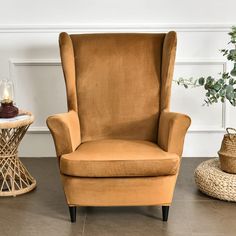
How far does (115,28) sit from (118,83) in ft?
2.35

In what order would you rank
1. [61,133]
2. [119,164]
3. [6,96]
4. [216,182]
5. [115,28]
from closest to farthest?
[119,164], [61,133], [216,182], [6,96], [115,28]

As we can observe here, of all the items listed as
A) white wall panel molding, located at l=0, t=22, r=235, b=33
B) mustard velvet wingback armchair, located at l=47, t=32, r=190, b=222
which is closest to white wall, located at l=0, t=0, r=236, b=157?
white wall panel molding, located at l=0, t=22, r=235, b=33

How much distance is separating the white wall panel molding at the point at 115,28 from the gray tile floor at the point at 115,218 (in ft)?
4.00

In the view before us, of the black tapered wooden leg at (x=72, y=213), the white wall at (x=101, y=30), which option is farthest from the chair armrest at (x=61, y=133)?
the white wall at (x=101, y=30)

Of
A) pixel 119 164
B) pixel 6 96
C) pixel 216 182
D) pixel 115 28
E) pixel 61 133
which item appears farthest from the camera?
pixel 115 28

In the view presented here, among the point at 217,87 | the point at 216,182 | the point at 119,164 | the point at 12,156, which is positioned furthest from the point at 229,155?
the point at 12,156

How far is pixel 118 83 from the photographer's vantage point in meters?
2.74

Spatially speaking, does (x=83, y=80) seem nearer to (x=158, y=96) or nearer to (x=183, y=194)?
(x=158, y=96)

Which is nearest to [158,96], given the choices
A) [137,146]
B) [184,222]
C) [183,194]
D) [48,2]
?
[137,146]

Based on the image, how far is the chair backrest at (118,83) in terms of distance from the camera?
2693 millimetres

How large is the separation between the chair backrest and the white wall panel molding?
530mm

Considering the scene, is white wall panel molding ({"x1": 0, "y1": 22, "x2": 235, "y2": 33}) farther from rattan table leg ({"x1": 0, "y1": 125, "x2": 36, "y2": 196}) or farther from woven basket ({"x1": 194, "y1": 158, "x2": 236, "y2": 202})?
woven basket ({"x1": 194, "y1": 158, "x2": 236, "y2": 202})

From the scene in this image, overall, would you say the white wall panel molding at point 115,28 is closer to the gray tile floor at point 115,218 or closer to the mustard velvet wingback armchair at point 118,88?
the mustard velvet wingback armchair at point 118,88

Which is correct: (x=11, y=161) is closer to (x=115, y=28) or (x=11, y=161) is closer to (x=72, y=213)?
(x=72, y=213)
